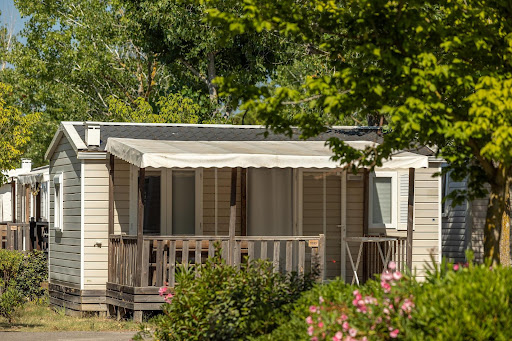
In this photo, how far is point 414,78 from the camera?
828 centimetres

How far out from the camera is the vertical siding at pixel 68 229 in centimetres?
1734

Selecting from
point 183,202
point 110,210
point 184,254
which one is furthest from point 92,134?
point 184,254

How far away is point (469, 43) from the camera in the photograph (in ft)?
29.3

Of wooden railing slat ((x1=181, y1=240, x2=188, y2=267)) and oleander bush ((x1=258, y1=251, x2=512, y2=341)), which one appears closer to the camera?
oleander bush ((x1=258, y1=251, x2=512, y2=341))

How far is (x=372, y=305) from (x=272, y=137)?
35.3 feet

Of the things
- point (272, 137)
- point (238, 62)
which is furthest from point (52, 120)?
point (272, 137)

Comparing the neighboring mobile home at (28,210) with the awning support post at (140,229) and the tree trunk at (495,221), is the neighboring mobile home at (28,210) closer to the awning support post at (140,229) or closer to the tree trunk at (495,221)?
the awning support post at (140,229)

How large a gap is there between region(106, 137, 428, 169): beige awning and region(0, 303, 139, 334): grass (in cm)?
264

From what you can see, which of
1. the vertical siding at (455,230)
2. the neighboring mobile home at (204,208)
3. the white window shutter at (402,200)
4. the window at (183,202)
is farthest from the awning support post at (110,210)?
the vertical siding at (455,230)

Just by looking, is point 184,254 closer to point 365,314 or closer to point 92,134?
point 92,134

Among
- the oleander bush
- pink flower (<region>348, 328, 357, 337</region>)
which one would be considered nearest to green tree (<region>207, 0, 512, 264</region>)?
the oleander bush

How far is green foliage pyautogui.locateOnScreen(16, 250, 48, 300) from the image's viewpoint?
1970cm

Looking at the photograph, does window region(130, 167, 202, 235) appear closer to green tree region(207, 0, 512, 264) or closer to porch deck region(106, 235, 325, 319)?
porch deck region(106, 235, 325, 319)

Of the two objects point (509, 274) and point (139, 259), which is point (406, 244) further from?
point (509, 274)
